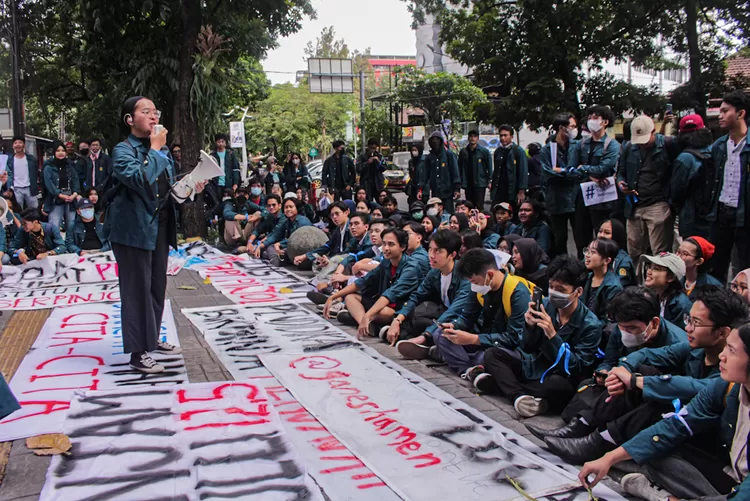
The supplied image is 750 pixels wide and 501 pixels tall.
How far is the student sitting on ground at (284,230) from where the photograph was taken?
10.3 metres

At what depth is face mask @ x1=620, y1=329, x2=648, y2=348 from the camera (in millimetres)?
3830

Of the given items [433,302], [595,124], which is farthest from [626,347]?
[595,124]

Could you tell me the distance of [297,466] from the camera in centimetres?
333

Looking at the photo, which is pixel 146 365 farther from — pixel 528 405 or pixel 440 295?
pixel 528 405

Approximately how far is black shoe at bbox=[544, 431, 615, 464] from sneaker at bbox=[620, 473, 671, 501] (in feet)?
0.88

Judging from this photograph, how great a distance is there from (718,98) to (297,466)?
11.3 m

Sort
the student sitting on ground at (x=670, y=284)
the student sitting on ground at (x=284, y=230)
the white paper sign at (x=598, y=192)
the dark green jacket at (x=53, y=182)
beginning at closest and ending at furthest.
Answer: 1. the student sitting on ground at (x=670, y=284)
2. the white paper sign at (x=598, y=192)
3. the student sitting on ground at (x=284, y=230)
4. the dark green jacket at (x=53, y=182)

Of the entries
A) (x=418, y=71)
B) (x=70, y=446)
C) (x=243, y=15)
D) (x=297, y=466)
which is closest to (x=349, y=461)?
(x=297, y=466)

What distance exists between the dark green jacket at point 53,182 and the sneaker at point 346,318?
6.50 metres

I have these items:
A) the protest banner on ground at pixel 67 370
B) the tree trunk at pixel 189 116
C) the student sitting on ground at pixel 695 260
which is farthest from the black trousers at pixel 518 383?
the tree trunk at pixel 189 116

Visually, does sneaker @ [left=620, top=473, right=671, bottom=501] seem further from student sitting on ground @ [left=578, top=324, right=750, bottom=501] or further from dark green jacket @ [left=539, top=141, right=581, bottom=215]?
dark green jacket @ [left=539, top=141, right=581, bottom=215]

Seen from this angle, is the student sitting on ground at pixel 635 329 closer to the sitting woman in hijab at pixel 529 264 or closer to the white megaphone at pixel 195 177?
the sitting woman in hijab at pixel 529 264

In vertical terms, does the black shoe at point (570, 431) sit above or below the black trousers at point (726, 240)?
below

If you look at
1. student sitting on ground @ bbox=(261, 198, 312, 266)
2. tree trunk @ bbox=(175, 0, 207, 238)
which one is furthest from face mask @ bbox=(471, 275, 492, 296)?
tree trunk @ bbox=(175, 0, 207, 238)
